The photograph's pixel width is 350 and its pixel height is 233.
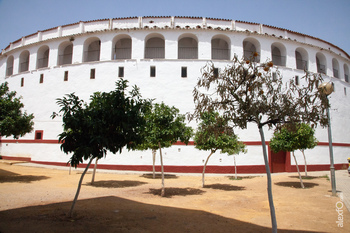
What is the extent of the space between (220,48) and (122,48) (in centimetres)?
1076

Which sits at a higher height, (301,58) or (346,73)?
(301,58)

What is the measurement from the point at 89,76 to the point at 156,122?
15.7m

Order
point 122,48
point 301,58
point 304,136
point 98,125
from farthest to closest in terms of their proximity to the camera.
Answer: point 301,58
point 122,48
point 304,136
point 98,125

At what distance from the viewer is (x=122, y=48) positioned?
84.0ft

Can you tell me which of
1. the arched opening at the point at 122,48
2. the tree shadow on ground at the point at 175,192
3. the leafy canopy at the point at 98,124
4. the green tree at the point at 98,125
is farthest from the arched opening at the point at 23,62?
the green tree at the point at 98,125

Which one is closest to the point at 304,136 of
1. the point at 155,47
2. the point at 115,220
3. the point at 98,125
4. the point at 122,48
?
the point at 115,220

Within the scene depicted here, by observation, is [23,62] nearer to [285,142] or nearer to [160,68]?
[160,68]

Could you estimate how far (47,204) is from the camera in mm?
8688

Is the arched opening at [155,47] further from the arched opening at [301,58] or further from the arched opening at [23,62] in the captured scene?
the arched opening at [23,62]

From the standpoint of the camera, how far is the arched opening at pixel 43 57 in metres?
26.9

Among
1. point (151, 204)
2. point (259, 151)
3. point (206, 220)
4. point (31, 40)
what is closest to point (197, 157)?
point (259, 151)

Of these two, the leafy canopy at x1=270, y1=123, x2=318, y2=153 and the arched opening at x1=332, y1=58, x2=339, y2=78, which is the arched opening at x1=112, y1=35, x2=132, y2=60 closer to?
the leafy canopy at x1=270, y1=123, x2=318, y2=153

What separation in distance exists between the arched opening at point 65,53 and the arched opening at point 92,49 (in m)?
2.22

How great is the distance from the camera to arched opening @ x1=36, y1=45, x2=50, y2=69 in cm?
2694
